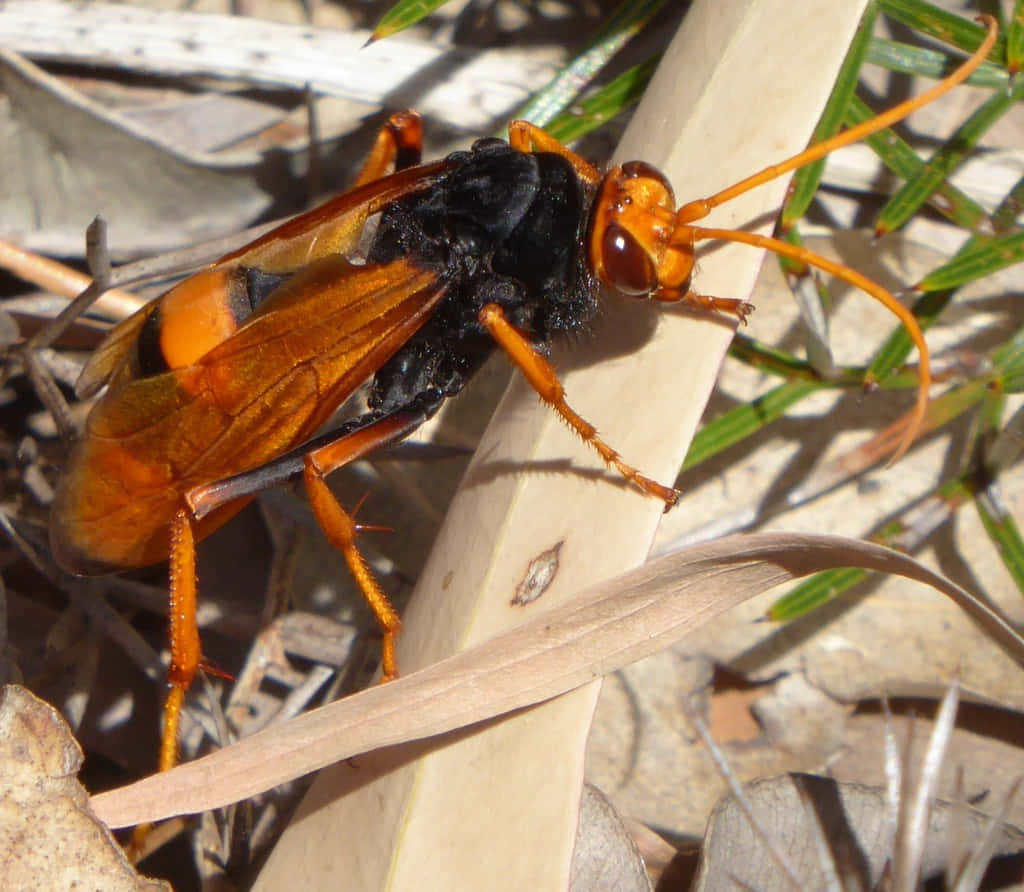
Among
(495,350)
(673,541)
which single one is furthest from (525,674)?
(495,350)

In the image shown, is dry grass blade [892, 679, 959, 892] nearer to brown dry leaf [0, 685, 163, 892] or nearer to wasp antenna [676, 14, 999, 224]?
wasp antenna [676, 14, 999, 224]

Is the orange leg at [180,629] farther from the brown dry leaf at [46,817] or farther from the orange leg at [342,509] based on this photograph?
the brown dry leaf at [46,817]

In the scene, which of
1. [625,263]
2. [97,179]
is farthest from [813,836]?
[97,179]

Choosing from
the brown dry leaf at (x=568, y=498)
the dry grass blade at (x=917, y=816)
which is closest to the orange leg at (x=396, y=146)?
the brown dry leaf at (x=568, y=498)

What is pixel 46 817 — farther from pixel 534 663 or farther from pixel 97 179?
pixel 97 179

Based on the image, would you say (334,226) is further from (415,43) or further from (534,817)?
(534,817)
